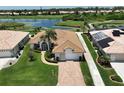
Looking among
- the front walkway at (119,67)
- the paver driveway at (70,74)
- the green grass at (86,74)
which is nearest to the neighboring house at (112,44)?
the front walkway at (119,67)

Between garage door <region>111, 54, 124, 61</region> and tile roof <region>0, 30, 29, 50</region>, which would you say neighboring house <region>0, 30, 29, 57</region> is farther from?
garage door <region>111, 54, 124, 61</region>

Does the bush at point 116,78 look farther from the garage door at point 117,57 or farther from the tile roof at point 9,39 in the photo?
the tile roof at point 9,39

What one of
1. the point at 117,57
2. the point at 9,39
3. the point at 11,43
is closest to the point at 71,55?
the point at 117,57

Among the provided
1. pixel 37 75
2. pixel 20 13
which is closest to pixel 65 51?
pixel 37 75

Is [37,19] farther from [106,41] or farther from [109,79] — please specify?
[109,79]

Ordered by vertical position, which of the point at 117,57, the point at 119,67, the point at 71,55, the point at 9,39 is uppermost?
the point at 9,39

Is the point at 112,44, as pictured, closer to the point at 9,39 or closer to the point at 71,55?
the point at 71,55
